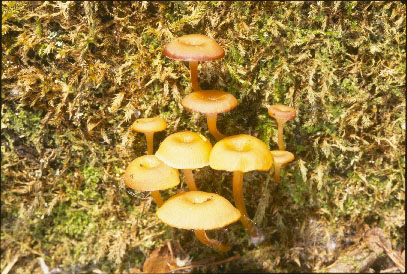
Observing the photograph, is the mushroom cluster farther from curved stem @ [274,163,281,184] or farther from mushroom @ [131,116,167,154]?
curved stem @ [274,163,281,184]

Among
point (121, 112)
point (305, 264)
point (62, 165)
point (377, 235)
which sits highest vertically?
point (121, 112)

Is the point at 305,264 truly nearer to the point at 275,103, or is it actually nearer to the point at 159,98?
the point at 275,103

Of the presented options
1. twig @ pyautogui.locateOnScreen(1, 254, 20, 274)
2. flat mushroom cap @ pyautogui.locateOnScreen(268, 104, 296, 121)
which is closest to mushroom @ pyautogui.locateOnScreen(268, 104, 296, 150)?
flat mushroom cap @ pyautogui.locateOnScreen(268, 104, 296, 121)

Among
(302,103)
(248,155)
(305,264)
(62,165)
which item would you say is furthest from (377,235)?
(62,165)

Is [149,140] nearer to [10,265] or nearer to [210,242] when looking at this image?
[210,242]

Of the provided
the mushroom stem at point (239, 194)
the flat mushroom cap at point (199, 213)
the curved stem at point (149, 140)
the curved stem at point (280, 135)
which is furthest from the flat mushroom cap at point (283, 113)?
the curved stem at point (149, 140)

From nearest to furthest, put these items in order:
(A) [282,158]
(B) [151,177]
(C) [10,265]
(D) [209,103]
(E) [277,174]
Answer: (D) [209,103]
(B) [151,177]
(A) [282,158]
(E) [277,174]
(C) [10,265]

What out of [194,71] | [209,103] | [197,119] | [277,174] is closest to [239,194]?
[277,174]
